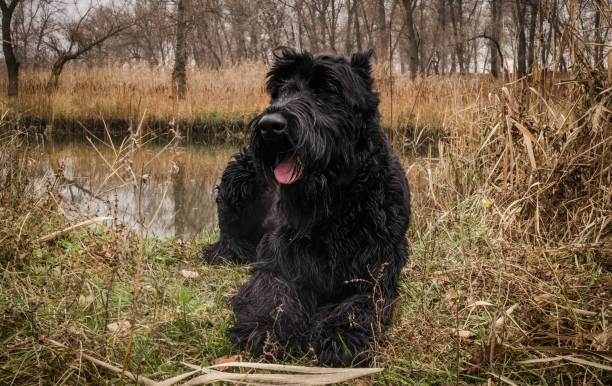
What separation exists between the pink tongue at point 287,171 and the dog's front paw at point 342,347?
76 cm

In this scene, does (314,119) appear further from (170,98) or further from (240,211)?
(170,98)

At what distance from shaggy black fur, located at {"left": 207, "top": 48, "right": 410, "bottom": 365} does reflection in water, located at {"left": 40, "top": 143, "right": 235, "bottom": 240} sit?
1.31 meters

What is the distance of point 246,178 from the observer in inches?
128

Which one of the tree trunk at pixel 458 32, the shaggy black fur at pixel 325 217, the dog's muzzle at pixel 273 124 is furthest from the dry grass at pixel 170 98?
the dog's muzzle at pixel 273 124

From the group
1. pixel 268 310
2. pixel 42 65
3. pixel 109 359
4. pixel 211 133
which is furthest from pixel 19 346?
pixel 42 65

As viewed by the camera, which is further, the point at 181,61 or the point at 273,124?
the point at 181,61

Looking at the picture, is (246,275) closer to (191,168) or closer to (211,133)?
(191,168)

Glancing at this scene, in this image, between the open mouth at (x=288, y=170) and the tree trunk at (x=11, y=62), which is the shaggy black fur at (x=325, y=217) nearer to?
the open mouth at (x=288, y=170)

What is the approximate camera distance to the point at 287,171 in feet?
6.53

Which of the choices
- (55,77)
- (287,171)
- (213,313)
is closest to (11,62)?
(55,77)

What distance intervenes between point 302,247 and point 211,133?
8.60 m

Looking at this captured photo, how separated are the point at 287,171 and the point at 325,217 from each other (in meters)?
0.35

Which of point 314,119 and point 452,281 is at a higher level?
point 314,119

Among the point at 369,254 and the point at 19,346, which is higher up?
the point at 369,254
